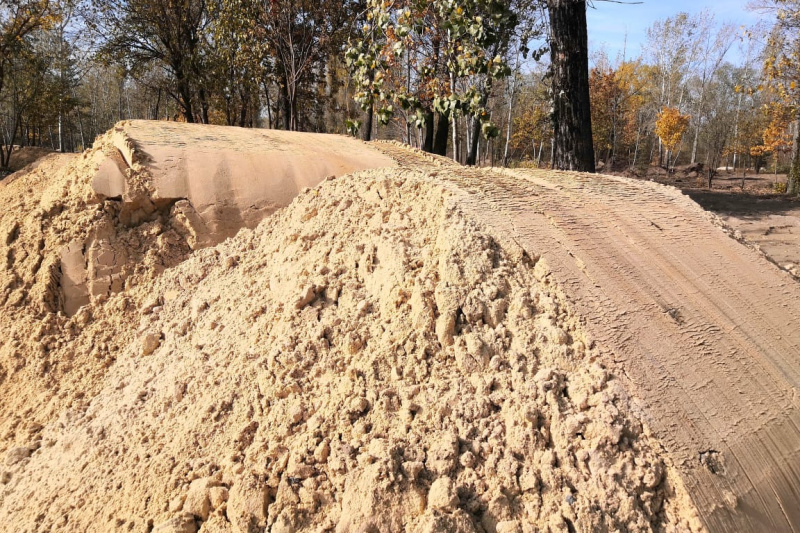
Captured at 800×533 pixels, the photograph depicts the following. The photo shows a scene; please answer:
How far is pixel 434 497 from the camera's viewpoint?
167cm

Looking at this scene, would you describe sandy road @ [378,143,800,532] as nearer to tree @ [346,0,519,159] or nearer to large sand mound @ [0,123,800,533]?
large sand mound @ [0,123,800,533]

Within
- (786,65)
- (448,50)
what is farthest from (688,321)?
(786,65)

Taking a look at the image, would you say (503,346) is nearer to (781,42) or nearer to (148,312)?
(148,312)

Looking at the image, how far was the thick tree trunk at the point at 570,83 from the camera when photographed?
5.41 m

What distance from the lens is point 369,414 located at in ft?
6.55

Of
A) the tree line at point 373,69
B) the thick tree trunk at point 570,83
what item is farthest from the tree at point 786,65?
the thick tree trunk at point 570,83

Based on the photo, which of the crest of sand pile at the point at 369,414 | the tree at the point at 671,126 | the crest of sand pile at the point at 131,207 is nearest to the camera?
the crest of sand pile at the point at 369,414

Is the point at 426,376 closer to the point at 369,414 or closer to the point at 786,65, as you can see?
the point at 369,414

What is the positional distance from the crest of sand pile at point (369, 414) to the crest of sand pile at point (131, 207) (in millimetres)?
811

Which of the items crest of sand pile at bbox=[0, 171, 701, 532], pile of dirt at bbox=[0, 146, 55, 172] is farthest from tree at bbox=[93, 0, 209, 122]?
crest of sand pile at bbox=[0, 171, 701, 532]

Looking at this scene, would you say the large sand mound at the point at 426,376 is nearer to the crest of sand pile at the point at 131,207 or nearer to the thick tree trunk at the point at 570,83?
the crest of sand pile at the point at 131,207

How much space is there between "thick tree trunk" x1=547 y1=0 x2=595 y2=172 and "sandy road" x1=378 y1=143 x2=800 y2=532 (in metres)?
2.39

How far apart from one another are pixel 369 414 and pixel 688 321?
4.88 feet

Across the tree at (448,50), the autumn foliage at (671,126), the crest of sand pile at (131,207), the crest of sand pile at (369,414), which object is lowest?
the crest of sand pile at (369,414)
